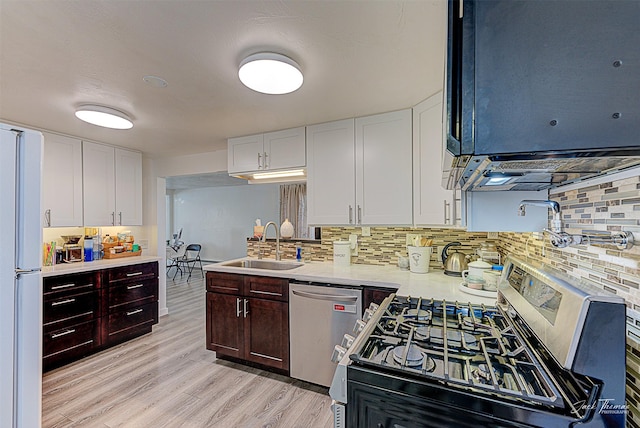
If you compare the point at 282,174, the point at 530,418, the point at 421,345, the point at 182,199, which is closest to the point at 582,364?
the point at 530,418

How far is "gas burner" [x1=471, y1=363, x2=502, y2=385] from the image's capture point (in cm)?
82

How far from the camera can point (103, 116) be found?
222 centimetres

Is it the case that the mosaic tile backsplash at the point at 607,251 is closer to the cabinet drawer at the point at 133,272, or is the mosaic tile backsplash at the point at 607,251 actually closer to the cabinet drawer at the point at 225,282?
the cabinet drawer at the point at 225,282

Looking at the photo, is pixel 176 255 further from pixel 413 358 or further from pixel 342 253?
pixel 413 358

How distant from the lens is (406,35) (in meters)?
1.36

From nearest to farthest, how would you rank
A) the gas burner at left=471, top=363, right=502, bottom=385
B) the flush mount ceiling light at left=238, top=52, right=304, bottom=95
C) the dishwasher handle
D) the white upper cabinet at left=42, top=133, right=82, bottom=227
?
the gas burner at left=471, top=363, right=502, bottom=385 < the flush mount ceiling light at left=238, top=52, right=304, bottom=95 < the dishwasher handle < the white upper cabinet at left=42, top=133, right=82, bottom=227

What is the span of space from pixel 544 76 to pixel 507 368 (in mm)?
831

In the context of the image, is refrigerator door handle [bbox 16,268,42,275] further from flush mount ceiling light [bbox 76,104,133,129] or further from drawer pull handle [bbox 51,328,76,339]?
drawer pull handle [bbox 51,328,76,339]

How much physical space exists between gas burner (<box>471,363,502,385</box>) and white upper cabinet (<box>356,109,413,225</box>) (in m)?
1.49

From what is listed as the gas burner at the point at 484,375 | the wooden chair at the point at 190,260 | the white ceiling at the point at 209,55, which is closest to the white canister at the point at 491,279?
the gas burner at the point at 484,375

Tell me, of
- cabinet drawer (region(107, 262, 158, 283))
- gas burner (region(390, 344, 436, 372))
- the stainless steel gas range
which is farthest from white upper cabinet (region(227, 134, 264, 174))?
gas burner (region(390, 344, 436, 372))

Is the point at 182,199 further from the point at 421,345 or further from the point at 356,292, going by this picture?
the point at 421,345

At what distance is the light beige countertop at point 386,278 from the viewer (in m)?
1.73

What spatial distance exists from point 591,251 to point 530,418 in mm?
639
